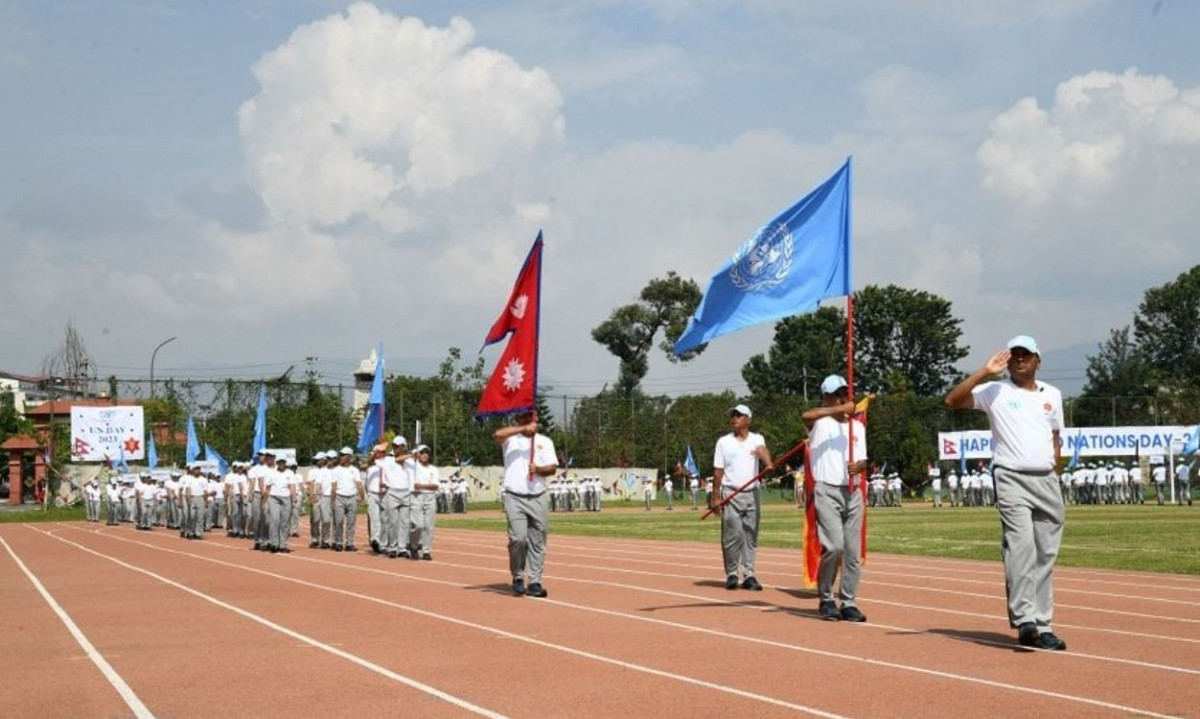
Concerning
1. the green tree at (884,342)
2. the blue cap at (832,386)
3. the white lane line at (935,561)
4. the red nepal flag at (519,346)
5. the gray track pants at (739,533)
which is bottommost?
the white lane line at (935,561)

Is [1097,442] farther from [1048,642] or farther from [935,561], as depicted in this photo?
[1048,642]

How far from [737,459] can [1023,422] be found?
6.45 meters

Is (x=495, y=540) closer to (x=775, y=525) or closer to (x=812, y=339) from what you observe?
(x=775, y=525)

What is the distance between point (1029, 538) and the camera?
431 inches

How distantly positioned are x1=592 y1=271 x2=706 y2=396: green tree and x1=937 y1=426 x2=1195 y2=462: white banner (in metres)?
33.7

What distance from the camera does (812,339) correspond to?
102 meters

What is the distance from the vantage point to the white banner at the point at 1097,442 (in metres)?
64.1

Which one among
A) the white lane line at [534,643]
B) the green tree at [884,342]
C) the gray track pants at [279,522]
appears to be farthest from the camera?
the green tree at [884,342]

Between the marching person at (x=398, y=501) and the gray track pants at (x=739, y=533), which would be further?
the marching person at (x=398, y=501)

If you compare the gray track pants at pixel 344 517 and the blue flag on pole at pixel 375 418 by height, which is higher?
the blue flag on pole at pixel 375 418

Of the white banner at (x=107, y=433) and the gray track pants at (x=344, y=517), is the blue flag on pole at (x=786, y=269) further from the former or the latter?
the white banner at (x=107, y=433)

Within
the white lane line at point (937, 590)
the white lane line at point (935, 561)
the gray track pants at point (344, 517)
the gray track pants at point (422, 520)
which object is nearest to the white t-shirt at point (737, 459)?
the white lane line at point (937, 590)

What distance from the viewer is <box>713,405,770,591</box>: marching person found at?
1706 cm

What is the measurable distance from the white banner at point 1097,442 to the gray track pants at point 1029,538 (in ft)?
177
